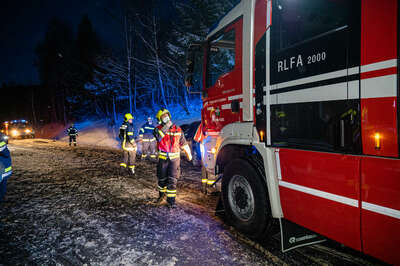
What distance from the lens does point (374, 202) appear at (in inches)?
73.5

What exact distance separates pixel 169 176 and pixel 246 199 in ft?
6.31

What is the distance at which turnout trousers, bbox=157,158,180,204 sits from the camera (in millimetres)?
4797

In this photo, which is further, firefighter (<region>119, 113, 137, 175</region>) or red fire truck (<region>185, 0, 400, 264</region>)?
firefighter (<region>119, 113, 137, 175</region>)

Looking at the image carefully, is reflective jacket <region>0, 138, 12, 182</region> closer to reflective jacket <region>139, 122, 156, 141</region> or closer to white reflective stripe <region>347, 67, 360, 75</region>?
white reflective stripe <region>347, 67, 360, 75</region>

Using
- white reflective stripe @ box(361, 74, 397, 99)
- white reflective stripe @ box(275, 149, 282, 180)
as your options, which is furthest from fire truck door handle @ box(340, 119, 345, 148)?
white reflective stripe @ box(275, 149, 282, 180)

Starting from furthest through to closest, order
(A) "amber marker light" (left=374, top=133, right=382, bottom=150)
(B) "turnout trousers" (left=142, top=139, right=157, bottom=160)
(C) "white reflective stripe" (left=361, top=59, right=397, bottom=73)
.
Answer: (B) "turnout trousers" (left=142, top=139, right=157, bottom=160) < (A) "amber marker light" (left=374, top=133, right=382, bottom=150) < (C) "white reflective stripe" (left=361, top=59, right=397, bottom=73)

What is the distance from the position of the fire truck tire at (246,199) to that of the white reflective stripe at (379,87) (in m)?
1.60

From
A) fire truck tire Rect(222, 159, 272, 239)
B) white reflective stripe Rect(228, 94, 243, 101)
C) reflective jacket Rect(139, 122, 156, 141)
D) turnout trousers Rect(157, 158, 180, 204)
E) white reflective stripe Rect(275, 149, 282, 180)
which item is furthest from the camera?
reflective jacket Rect(139, 122, 156, 141)

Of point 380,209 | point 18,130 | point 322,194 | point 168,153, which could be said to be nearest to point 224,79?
point 168,153

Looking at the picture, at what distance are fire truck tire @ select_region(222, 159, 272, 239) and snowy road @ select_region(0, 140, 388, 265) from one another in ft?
0.63

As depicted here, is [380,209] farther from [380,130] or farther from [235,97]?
[235,97]

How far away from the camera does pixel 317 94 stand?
89.9 inches

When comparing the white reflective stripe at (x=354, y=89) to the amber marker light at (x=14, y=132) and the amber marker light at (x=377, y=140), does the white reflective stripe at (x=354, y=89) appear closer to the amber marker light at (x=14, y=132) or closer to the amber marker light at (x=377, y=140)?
the amber marker light at (x=377, y=140)

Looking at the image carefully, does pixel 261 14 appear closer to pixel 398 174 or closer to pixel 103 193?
pixel 398 174
